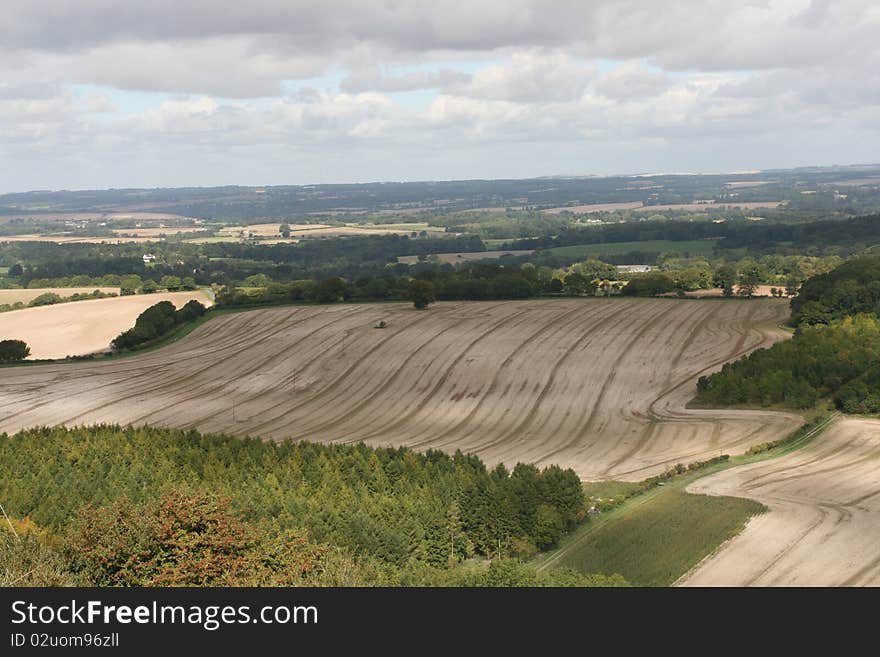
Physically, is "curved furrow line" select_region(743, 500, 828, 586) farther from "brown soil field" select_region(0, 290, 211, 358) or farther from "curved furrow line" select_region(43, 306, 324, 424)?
"brown soil field" select_region(0, 290, 211, 358)

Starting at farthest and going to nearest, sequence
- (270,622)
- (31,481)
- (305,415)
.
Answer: (305,415) < (31,481) < (270,622)

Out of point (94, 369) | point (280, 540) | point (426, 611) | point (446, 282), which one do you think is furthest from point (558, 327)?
point (426, 611)

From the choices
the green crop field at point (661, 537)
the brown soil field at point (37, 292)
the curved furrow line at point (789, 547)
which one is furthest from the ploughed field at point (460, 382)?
the brown soil field at point (37, 292)

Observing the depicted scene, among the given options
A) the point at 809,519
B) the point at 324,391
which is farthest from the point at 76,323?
the point at 809,519

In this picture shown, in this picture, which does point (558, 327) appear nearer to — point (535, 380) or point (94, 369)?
point (535, 380)

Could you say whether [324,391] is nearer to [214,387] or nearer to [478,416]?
[214,387]

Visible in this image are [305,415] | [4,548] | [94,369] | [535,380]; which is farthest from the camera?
[94,369]
